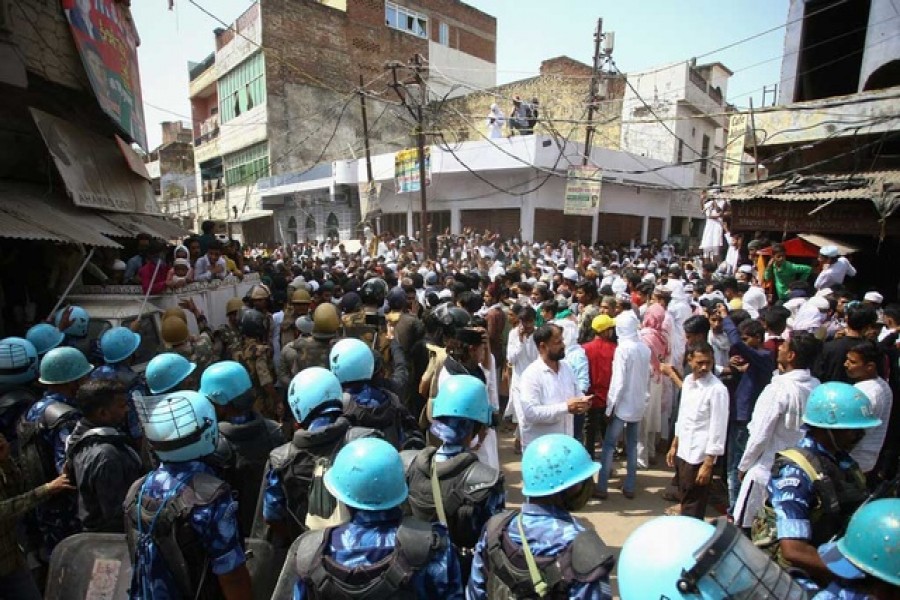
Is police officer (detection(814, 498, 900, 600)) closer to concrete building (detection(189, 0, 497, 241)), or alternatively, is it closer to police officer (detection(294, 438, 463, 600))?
police officer (detection(294, 438, 463, 600))

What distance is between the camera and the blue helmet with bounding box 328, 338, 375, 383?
3363 millimetres

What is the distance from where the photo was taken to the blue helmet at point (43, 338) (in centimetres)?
434

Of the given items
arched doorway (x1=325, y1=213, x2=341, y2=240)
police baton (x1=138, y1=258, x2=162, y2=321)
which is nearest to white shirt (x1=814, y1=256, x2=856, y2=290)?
police baton (x1=138, y1=258, x2=162, y2=321)

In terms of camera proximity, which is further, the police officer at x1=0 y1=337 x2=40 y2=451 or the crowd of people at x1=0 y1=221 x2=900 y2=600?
the police officer at x1=0 y1=337 x2=40 y2=451

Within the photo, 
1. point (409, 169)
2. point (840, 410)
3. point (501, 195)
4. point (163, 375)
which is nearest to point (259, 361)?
point (163, 375)

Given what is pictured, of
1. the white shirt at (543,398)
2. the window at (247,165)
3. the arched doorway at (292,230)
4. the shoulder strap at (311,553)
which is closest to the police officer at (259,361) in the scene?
the white shirt at (543,398)

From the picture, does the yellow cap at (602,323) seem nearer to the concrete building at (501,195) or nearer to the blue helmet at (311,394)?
the blue helmet at (311,394)

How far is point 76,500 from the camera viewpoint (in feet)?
9.32

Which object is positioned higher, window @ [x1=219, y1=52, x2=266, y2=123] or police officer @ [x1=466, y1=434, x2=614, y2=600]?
window @ [x1=219, y1=52, x2=266, y2=123]

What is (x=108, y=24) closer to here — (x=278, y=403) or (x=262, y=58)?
(x=278, y=403)

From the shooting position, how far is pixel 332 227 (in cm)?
2402

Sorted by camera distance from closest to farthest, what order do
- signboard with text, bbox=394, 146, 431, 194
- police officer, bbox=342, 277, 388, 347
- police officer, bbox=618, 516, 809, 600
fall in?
police officer, bbox=618, 516, 809, 600
police officer, bbox=342, 277, 388, 347
signboard with text, bbox=394, 146, 431, 194

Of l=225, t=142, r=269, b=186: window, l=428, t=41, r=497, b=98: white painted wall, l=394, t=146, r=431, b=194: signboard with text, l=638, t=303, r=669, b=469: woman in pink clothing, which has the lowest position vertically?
l=638, t=303, r=669, b=469: woman in pink clothing

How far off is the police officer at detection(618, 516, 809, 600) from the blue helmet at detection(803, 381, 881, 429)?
143 centimetres
